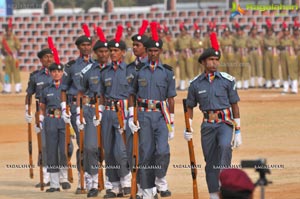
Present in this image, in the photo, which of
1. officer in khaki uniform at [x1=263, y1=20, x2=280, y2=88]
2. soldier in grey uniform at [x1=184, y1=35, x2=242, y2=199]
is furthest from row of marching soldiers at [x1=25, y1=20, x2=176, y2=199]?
officer in khaki uniform at [x1=263, y1=20, x2=280, y2=88]

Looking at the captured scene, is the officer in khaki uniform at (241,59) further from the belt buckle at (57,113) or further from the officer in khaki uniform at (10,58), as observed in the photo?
the belt buckle at (57,113)

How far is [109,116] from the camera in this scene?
54.3ft

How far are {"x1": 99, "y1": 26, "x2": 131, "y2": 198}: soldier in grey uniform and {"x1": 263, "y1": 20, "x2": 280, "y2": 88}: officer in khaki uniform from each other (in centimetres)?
2140

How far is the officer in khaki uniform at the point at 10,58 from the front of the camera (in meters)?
39.8

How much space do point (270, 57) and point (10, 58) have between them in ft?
29.9

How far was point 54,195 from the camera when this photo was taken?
686 inches

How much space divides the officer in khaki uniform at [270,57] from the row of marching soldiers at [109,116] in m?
19.6

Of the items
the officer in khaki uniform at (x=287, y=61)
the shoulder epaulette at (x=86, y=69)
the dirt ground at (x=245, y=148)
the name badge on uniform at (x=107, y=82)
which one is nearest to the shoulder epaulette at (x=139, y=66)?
the name badge on uniform at (x=107, y=82)

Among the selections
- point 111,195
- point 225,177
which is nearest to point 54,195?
point 111,195

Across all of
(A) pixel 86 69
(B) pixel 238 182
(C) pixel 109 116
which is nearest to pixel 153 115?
(C) pixel 109 116

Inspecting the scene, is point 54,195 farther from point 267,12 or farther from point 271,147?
point 267,12

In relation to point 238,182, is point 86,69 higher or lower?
higher

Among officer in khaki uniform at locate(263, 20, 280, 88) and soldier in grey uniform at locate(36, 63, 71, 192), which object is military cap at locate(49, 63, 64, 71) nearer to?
soldier in grey uniform at locate(36, 63, 71, 192)

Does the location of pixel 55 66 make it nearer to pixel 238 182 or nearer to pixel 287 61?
pixel 238 182
